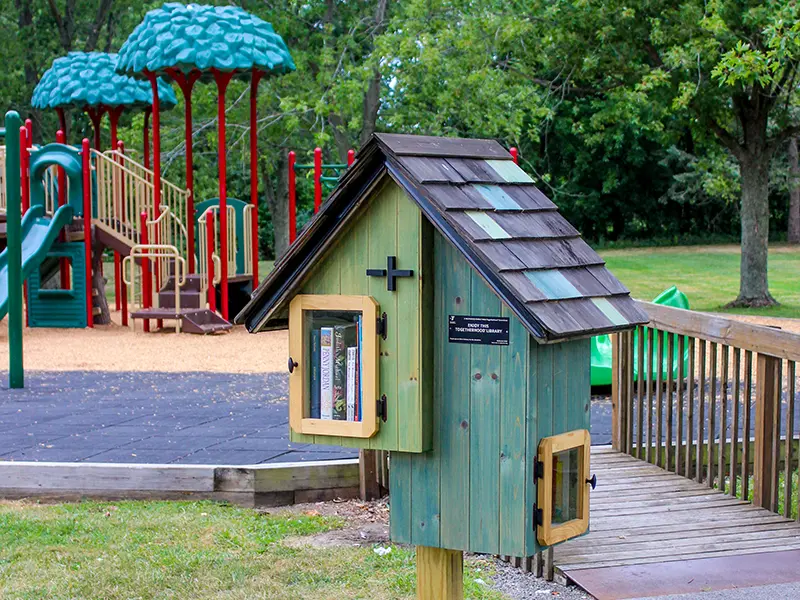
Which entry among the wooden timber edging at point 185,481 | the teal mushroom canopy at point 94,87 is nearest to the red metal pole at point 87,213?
the teal mushroom canopy at point 94,87

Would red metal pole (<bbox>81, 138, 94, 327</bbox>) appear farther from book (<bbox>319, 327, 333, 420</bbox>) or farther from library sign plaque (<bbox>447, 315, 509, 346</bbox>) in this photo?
library sign plaque (<bbox>447, 315, 509, 346</bbox>)

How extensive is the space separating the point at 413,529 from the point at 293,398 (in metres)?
0.57

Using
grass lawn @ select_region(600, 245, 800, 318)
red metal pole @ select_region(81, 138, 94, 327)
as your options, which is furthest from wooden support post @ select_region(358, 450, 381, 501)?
grass lawn @ select_region(600, 245, 800, 318)

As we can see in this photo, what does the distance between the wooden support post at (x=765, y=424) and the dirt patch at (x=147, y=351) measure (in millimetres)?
6674

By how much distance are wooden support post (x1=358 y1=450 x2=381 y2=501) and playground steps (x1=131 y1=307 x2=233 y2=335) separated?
8.99m

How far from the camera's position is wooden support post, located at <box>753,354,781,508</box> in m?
5.86

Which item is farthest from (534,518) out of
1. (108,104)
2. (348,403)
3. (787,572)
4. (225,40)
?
(108,104)

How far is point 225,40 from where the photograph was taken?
1527cm

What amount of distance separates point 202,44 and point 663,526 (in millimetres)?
11304

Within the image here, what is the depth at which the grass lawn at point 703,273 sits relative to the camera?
868 inches

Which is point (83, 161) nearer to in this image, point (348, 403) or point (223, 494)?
point (223, 494)

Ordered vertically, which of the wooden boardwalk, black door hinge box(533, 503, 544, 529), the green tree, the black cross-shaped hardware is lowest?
the wooden boardwalk

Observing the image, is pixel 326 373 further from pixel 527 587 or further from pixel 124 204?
pixel 124 204

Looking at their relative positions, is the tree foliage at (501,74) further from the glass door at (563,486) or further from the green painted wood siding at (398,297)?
the green painted wood siding at (398,297)
